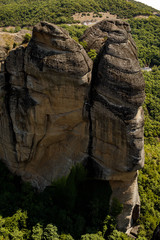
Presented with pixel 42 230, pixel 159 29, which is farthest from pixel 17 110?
pixel 159 29

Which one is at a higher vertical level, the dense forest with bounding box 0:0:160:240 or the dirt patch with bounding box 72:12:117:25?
the dirt patch with bounding box 72:12:117:25

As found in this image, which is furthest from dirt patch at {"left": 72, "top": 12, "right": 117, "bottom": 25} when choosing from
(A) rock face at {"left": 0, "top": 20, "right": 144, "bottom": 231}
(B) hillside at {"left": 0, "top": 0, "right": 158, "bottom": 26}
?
(A) rock face at {"left": 0, "top": 20, "right": 144, "bottom": 231}

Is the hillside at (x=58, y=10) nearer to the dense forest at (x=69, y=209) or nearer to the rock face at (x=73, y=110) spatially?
the rock face at (x=73, y=110)

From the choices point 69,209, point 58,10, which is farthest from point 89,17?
point 69,209

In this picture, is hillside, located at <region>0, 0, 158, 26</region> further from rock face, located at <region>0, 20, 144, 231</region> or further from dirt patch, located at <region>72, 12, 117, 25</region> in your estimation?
rock face, located at <region>0, 20, 144, 231</region>

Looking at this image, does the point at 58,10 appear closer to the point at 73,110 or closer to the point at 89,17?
the point at 89,17

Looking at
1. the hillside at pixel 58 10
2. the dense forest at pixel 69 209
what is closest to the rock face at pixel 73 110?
the dense forest at pixel 69 209
